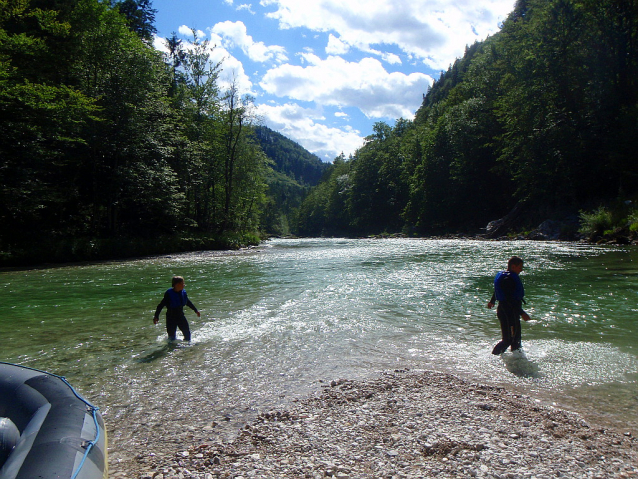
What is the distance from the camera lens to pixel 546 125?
1516 inches

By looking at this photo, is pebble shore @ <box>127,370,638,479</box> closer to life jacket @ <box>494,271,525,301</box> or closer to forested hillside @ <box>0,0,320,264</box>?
life jacket @ <box>494,271,525,301</box>

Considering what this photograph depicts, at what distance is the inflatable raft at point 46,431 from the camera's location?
261 cm

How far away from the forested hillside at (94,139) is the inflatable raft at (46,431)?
22.1 metres

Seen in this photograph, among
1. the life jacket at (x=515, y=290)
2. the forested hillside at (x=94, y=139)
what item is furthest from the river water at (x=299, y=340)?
the forested hillside at (x=94, y=139)

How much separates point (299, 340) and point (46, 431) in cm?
560

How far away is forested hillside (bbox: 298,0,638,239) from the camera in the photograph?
34.3 meters

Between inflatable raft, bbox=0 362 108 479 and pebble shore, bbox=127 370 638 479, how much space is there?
0.79m

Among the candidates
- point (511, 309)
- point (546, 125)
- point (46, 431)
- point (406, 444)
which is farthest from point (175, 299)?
point (546, 125)

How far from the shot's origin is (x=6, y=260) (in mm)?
20781

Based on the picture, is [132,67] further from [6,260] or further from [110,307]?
[110,307]

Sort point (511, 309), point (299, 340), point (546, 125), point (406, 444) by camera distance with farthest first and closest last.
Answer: point (546, 125)
point (299, 340)
point (511, 309)
point (406, 444)

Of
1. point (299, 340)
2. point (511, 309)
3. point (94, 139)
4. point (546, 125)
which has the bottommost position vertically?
point (299, 340)

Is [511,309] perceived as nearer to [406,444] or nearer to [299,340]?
[406,444]

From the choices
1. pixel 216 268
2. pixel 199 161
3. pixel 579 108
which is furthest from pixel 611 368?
pixel 579 108
